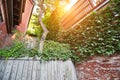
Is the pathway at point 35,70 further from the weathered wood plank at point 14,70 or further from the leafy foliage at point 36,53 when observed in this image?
the leafy foliage at point 36,53

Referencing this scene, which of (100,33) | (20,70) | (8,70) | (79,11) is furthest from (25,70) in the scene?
(79,11)

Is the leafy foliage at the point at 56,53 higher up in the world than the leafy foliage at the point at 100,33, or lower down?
lower down

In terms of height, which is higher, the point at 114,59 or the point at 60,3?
the point at 60,3

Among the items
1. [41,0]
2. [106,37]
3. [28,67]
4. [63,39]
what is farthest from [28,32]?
[106,37]

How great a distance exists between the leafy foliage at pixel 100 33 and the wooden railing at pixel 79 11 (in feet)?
2.68

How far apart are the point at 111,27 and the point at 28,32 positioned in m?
8.11

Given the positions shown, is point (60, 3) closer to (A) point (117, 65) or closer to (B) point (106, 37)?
(B) point (106, 37)

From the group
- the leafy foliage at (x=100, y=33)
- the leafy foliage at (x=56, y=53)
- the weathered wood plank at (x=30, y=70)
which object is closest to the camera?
the leafy foliage at (x=100, y=33)

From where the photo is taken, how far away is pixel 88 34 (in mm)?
5535

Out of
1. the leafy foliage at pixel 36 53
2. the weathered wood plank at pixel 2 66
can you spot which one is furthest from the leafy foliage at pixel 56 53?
the weathered wood plank at pixel 2 66

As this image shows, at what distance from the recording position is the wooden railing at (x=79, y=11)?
264 inches

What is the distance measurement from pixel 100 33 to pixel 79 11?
3.27 m

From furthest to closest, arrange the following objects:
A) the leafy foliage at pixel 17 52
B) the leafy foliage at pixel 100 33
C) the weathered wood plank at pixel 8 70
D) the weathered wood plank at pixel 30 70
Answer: the leafy foliage at pixel 17 52
the weathered wood plank at pixel 30 70
the weathered wood plank at pixel 8 70
the leafy foliage at pixel 100 33

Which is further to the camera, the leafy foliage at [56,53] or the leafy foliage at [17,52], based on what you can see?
the leafy foliage at [56,53]
